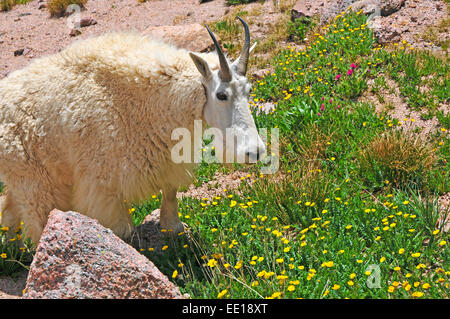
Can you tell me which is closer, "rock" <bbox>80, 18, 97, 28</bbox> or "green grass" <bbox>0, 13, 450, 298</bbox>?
"green grass" <bbox>0, 13, 450, 298</bbox>

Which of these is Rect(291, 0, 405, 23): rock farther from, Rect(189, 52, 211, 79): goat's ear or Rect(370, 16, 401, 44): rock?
Rect(189, 52, 211, 79): goat's ear

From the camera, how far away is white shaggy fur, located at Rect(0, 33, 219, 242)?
16.2 feet

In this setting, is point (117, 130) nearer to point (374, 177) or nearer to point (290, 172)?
point (290, 172)

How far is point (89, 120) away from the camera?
4965 millimetres

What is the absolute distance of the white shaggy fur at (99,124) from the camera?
4.95m

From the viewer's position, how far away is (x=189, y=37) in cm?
1063

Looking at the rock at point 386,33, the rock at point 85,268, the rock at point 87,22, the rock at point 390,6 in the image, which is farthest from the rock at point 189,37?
the rock at point 85,268

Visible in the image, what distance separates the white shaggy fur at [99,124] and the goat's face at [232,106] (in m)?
0.15

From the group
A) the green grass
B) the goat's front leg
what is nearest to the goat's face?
the green grass

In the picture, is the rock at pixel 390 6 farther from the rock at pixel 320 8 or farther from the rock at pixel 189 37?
the rock at pixel 189 37

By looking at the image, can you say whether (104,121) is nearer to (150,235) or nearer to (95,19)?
(150,235)

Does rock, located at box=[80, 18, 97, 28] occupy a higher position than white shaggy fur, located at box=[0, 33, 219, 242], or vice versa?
white shaggy fur, located at box=[0, 33, 219, 242]

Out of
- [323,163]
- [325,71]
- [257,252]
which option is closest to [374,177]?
[323,163]

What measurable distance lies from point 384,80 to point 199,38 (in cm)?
435
